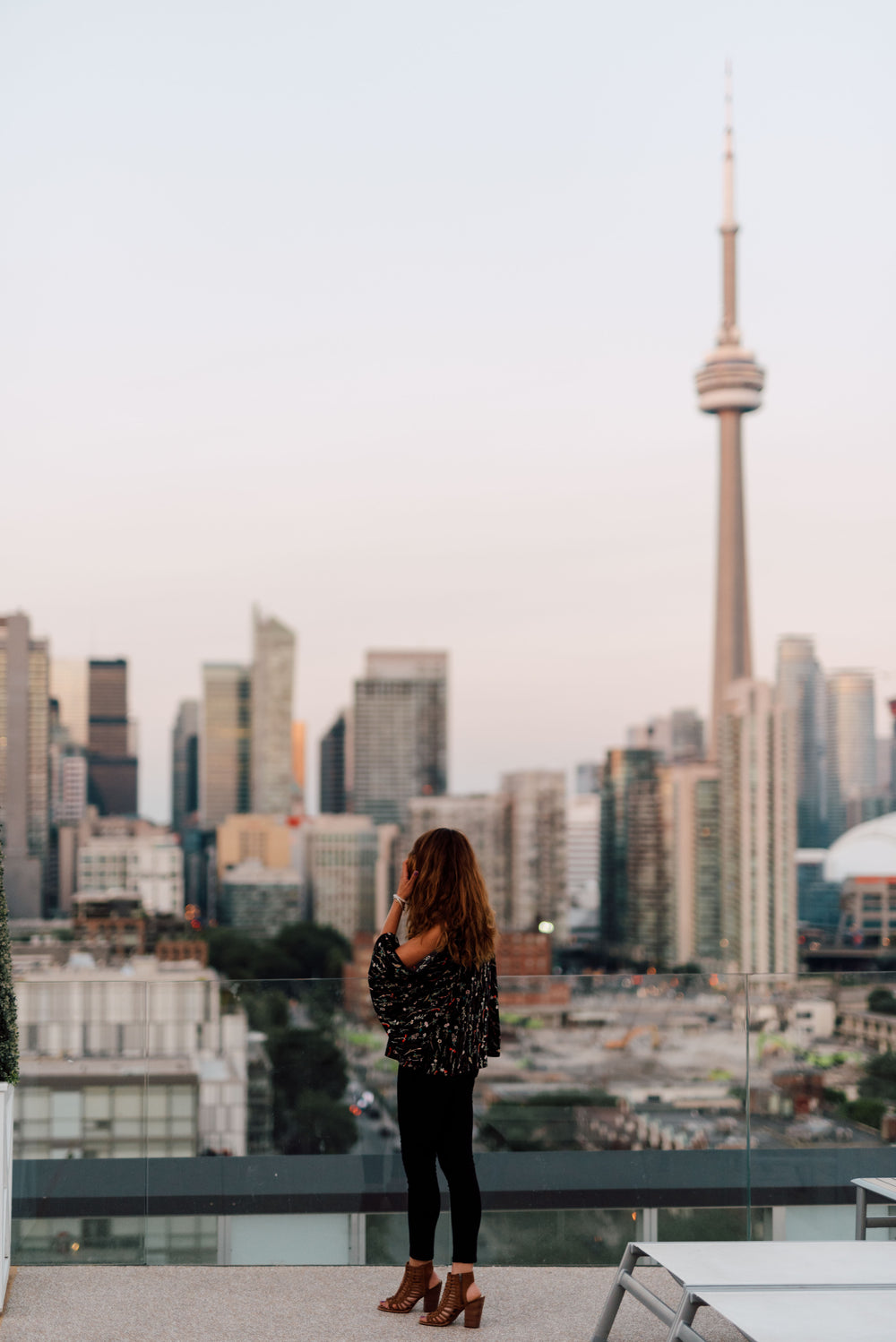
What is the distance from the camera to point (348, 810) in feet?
293

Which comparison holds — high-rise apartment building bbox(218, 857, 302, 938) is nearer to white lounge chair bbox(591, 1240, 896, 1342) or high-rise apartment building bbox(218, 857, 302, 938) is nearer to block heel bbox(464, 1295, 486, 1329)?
block heel bbox(464, 1295, 486, 1329)

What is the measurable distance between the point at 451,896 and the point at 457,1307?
91 cm

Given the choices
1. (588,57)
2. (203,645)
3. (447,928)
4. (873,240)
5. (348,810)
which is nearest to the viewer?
(447,928)

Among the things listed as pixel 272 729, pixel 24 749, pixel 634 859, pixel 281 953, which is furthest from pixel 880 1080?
pixel 272 729

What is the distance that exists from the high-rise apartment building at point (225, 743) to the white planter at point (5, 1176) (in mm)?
85646

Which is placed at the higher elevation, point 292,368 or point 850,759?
point 292,368

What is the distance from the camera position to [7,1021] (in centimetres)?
339

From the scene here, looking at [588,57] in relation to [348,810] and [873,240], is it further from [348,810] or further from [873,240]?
[348,810]

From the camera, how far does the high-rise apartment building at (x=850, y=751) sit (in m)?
82.0

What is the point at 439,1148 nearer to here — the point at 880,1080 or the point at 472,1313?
the point at 472,1313

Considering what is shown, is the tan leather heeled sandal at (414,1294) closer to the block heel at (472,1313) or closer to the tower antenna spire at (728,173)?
the block heel at (472,1313)

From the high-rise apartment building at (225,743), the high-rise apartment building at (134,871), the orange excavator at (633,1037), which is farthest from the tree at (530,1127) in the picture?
the high-rise apartment building at (225,743)

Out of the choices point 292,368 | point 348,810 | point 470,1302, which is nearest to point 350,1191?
point 470,1302

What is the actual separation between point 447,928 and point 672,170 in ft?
299
